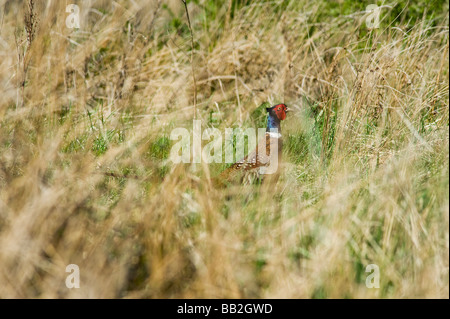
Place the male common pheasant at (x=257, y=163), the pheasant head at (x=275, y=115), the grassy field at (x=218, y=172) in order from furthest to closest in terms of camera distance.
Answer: the pheasant head at (x=275, y=115)
the male common pheasant at (x=257, y=163)
the grassy field at (x=218, y=172)

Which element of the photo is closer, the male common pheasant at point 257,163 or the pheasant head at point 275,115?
the male common pheasant at point 257,163

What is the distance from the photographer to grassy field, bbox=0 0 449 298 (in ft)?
5.83

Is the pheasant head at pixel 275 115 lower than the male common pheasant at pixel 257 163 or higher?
higher

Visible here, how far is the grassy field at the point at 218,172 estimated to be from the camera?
1778 mm

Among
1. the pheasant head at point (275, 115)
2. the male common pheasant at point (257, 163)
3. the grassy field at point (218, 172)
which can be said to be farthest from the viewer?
the pheasant head at point (275, 115)

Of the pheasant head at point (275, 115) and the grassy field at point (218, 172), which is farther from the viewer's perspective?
the pheasant head at point (275, 115)

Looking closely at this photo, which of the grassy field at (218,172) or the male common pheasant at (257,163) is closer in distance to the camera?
the grassy field at (218,172)

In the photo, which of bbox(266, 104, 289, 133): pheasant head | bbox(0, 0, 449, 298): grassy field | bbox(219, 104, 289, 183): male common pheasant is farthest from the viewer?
bbox(266, 104, 289, 133): pheasant head

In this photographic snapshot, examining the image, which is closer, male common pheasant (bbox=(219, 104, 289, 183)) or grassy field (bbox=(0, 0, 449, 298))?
grassy field (bbox=(0, 0, 449, 298))

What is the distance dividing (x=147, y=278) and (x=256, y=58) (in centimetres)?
255

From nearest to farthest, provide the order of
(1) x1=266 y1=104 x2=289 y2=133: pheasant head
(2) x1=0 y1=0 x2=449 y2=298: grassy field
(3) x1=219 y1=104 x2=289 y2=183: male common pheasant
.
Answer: (2) x1=0 y1=0 x2=449 y2=298: grassy field
(3) x1=219 y1=104 x2=289 y2=183: male common pheasant
(1) x1=266 y1=104 x2=289 y2=133: pheasant head

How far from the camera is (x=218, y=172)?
2.93 meters

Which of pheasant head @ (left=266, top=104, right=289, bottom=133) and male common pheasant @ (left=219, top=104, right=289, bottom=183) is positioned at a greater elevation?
pheasant head @ (left=266, top=104, right=289, bottom=133)

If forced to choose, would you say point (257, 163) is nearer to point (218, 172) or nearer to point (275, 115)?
point (218, 172)
